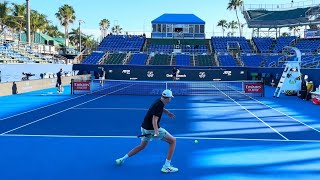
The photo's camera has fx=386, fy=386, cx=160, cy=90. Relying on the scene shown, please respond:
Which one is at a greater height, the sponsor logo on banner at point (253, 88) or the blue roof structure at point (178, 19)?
the blue roof structure at point (178, 19)

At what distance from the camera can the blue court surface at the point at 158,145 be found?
8318 millimetres

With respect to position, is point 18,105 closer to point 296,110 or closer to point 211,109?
point 211,109

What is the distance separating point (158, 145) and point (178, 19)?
67.8 metres

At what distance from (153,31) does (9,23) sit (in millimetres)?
27624

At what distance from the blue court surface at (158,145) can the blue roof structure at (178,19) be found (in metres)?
57.7

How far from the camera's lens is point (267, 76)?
45062 millimetres

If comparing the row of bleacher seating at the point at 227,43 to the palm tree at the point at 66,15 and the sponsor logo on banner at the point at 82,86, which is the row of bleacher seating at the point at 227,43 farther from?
the palm tree at the point at 66,15

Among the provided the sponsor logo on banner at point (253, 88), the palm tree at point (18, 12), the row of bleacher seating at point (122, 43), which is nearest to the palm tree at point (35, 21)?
the palm tree at point (18, 12)

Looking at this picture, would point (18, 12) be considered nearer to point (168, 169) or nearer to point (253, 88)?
point (253, 88)

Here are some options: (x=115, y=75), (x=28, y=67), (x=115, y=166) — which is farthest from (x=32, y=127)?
(x=115, y=75)

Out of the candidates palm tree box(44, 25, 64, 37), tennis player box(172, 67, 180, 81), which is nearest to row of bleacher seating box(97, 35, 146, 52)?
tennis player box(172, 67, 180, 81)

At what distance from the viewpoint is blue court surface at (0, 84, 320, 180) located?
832 cm

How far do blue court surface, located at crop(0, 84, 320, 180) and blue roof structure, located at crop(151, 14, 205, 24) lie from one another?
189ft

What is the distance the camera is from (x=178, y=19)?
76.9 m
